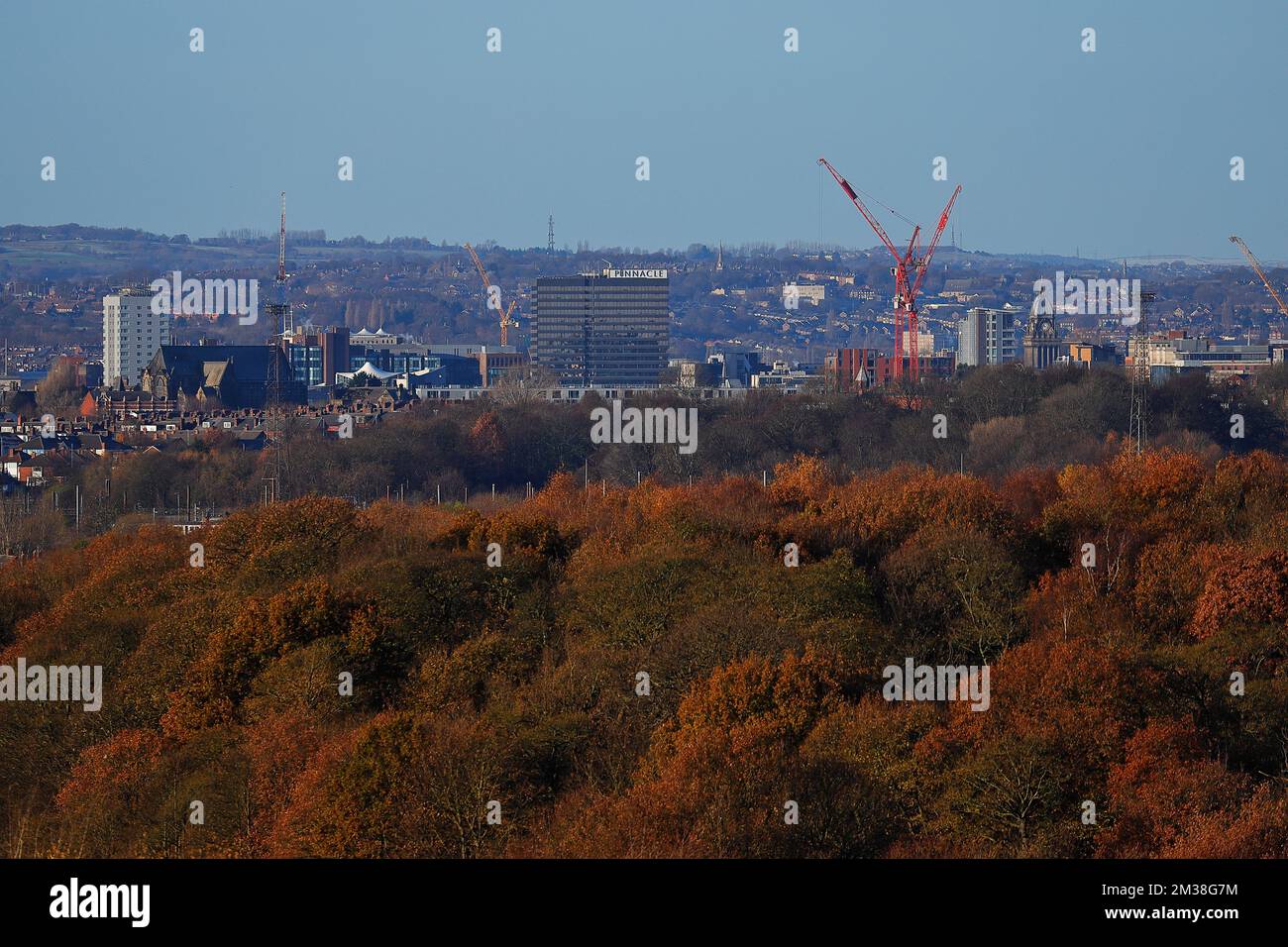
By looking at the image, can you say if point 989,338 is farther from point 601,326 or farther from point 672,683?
point 672,683

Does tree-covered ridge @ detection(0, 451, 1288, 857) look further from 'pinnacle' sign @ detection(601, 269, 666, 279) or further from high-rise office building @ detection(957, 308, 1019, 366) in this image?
'pinnacle' sign @ detection(601, 269, 666, 279)

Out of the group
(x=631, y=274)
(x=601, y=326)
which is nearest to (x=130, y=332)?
(x=601, y=326)

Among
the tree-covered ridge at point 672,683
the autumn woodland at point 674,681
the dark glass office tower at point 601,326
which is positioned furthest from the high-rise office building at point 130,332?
the tree-covered ridge at point 672,683

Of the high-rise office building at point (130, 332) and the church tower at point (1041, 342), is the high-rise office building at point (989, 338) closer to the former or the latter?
the church tower at point (1041, 342)

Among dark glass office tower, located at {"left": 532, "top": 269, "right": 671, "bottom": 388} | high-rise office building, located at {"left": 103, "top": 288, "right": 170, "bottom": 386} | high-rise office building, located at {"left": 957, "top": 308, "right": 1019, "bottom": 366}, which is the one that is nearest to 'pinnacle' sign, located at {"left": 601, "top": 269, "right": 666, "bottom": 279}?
dark glass office tower, located at {"left": 532, "top": 269, "right": 671, "bottom": 388}
